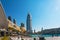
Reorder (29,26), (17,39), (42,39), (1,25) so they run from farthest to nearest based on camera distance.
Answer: (29,26) < (1,25) < (17,39) < (42,39)

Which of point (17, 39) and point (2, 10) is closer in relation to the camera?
point (17, 39)

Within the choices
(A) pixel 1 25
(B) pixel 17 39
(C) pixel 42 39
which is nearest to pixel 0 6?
(A) pixel 1 25

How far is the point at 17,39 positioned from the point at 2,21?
1870cm

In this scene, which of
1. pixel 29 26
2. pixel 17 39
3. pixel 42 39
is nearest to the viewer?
pixel 42 39

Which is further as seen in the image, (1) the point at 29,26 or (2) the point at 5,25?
(1) the point at 29,26

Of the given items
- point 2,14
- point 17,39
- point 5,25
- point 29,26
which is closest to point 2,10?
point 2,14

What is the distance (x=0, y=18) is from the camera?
4519 centimetres

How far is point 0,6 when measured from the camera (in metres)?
45.0

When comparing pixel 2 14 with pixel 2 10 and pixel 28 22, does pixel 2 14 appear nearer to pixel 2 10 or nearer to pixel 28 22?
pixel 2 10

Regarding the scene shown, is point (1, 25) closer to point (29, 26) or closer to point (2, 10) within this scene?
point (2, 10)

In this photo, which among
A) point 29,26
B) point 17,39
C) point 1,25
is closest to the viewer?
point 17,39

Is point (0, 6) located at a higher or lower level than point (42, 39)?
higher

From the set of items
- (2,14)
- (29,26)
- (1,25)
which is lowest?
(1,25)

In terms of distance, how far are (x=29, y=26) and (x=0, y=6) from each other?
116m
